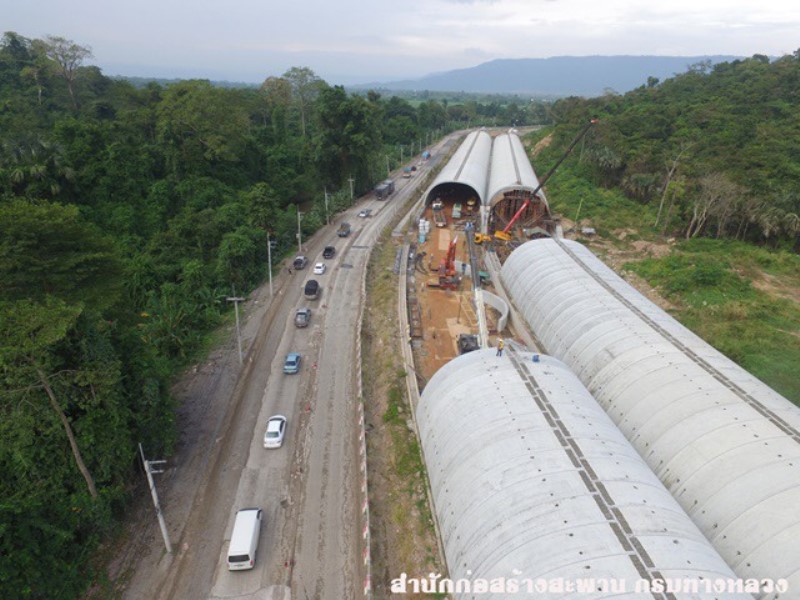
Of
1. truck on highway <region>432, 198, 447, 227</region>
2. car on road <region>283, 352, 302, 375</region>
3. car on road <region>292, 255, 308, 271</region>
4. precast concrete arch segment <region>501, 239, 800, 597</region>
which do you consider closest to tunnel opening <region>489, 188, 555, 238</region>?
truck on highway <region>432, 198, 447, 227</region>

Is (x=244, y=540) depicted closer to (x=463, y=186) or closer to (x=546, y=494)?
(x=546, y=494)

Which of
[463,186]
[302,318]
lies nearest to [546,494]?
[302,318]

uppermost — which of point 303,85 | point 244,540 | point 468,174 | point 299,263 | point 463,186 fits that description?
point 303,85

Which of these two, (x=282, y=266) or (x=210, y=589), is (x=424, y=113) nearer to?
(x=282, y=266)

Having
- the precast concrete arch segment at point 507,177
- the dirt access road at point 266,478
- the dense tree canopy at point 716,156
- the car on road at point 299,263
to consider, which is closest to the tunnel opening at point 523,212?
the precast concrete arch segment at point 507,177

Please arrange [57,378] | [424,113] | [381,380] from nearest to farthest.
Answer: [57,378]
[381,380]
[424,113]

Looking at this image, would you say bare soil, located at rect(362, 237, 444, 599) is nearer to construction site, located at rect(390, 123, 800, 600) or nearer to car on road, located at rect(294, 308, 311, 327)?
construction site, located at rect(390, 123, 800, 600)

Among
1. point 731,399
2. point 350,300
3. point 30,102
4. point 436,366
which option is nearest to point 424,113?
point 30,102
